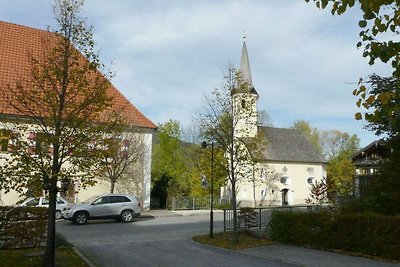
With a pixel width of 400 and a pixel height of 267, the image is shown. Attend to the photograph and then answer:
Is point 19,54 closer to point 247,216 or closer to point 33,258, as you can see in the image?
point 247,216

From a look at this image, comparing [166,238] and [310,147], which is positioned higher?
[310,147]

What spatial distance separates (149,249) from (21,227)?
4330 millimetres

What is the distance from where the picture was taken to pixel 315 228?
14352 mm

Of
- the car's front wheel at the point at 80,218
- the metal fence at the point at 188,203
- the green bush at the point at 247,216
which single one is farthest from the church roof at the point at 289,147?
the green bush at the point at 247,216

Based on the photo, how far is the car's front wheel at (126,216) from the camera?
78.6 ft

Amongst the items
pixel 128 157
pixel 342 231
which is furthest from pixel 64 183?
pixel 128 157

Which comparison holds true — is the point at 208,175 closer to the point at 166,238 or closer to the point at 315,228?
the point at 166,238

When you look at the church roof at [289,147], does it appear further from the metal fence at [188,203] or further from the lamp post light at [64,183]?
the lamp post light at [64,183]

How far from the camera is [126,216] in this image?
24062 millimetres

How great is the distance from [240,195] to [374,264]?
36223 mm

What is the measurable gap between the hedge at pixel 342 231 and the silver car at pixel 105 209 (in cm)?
1077

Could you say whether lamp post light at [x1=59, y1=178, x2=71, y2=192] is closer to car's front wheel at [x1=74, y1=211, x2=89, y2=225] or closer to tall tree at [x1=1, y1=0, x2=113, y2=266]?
tall tree at [x1=1, y1=0, x2=113, y2=266]

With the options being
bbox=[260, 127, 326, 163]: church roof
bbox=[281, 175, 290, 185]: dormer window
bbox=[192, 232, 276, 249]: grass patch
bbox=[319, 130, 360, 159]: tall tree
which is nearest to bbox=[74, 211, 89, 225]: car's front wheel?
bbox=[192, 232, 276, 249]: grass patch

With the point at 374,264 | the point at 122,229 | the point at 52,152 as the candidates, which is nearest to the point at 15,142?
the point at 52,152
